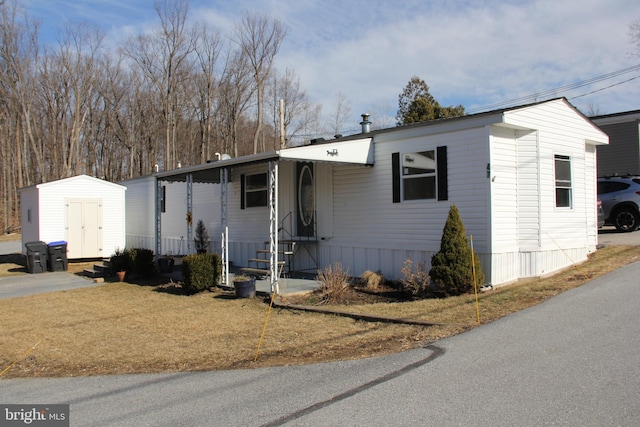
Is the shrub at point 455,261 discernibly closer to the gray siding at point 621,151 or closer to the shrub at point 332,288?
the shrub at point 332,288

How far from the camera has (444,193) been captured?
978 centimetres

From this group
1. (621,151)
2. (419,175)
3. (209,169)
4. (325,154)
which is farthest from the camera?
(621,151)

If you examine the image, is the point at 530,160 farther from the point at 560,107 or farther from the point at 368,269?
the point at 368,269

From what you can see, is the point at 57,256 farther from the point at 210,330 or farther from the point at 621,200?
the point at 621,200

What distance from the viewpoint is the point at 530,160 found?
9.80 m

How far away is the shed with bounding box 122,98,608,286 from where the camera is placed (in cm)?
938

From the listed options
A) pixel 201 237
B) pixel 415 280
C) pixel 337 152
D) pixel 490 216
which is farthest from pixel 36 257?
pixel 490 216

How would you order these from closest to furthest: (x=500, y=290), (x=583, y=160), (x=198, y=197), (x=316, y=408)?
1. (x=316, y=408)
2. (x=500, y=290)
3. (x=583, y=160)
4. (x=198, y=197)

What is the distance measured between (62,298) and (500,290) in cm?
913

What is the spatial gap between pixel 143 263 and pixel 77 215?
5982 millimetres

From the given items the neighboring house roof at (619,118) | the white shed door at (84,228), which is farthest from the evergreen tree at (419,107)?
the white shed door at (84,228)

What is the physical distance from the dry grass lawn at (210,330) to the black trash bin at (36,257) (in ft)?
17.7

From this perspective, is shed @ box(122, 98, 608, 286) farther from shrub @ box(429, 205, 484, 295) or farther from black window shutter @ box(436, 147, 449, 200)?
shrub @ box(429, 205, 484, 295)

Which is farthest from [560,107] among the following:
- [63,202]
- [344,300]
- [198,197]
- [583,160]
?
[63,202]
